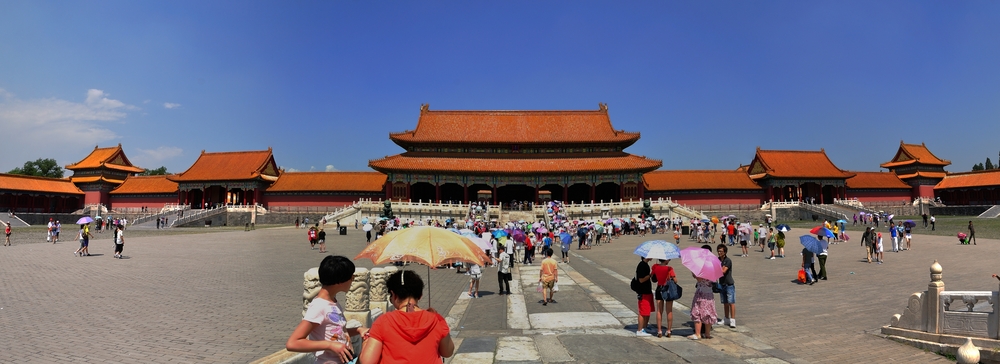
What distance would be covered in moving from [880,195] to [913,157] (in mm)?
8534

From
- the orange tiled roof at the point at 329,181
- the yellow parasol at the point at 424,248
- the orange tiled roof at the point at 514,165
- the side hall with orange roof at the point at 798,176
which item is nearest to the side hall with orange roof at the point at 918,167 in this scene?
the side hall with orange roof at the point at 798,176

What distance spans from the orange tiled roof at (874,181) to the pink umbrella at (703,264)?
59169mm

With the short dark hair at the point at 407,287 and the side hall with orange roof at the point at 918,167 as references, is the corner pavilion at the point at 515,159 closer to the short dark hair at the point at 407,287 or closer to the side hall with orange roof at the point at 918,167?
the side hall with orange roof at the point at 918,167

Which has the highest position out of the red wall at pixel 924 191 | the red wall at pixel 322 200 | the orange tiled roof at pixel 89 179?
the orange tiled roof at pixel 89 179

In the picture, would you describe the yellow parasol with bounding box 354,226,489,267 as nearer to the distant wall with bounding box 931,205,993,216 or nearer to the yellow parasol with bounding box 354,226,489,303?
the yellow parasol with bounding box 354,226,489,303

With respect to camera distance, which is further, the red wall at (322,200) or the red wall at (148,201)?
the red wall at (148,201)

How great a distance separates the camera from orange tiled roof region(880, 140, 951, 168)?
6091 cm

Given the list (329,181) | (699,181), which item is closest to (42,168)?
(329,181)

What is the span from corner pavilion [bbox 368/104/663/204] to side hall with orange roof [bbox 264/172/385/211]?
12.5 ft

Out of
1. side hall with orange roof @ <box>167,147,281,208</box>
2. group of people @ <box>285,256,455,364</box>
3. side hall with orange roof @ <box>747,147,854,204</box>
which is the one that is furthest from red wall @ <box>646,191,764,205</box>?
group of people @ <box>285,256,455,364</box>

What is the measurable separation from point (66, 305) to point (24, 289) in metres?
3.13

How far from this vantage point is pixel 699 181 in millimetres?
54344

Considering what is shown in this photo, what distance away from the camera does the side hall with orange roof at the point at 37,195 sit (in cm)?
5253

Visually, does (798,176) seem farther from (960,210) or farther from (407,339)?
(407,339)
